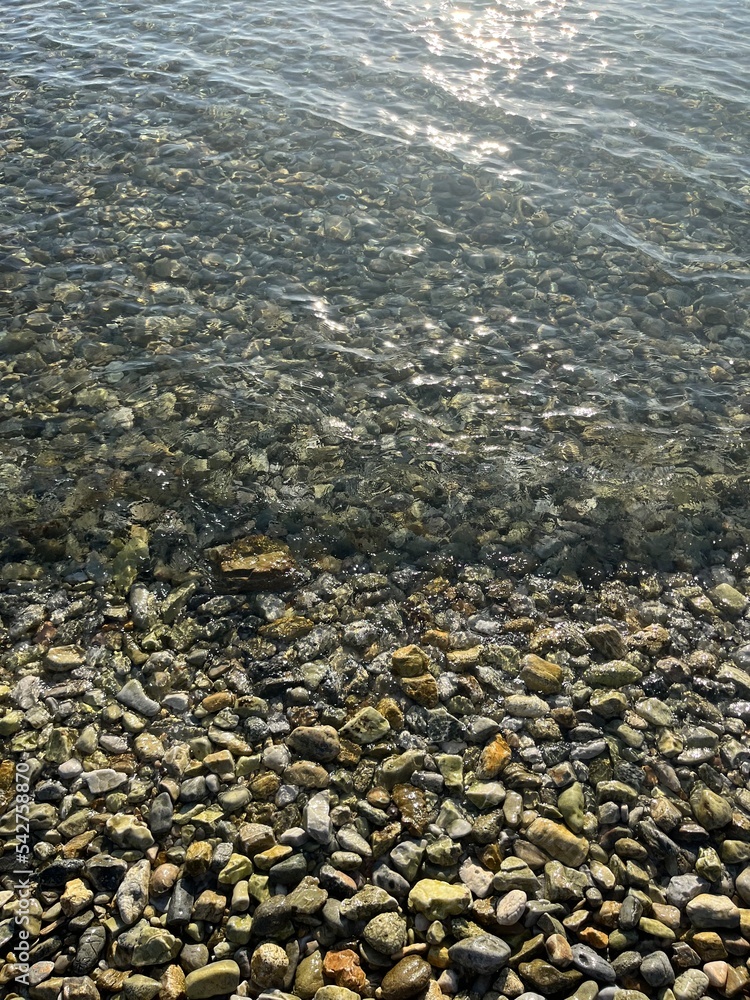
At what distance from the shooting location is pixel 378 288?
33.8 ft

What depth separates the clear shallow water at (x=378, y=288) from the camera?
24.8 ft

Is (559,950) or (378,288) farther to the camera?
(378,288)

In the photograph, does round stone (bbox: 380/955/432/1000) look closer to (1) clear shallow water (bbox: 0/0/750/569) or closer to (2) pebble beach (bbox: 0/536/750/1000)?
(2) pebble beach (bbox: 0/536/750/1000)

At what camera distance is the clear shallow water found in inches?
297

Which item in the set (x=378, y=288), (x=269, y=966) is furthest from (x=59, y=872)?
(x=378, y=288)

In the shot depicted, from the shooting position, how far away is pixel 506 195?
12117 millimetres

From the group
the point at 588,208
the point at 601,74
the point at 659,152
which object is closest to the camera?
the point at 588,208

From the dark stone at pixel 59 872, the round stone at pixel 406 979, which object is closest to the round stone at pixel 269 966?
the round stone at pixel 406 979

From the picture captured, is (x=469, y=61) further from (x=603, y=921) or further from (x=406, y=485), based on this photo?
(x=603, y=921)

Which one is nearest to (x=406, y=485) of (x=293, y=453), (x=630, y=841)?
(x=293, y=453)

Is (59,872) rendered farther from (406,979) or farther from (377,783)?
(406,979)

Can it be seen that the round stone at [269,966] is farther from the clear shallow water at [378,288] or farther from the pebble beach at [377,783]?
the clear shallow water at [378,288]

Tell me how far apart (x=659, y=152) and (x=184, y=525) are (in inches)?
454

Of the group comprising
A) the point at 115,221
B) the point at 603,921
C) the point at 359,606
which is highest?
the point at 115,221
